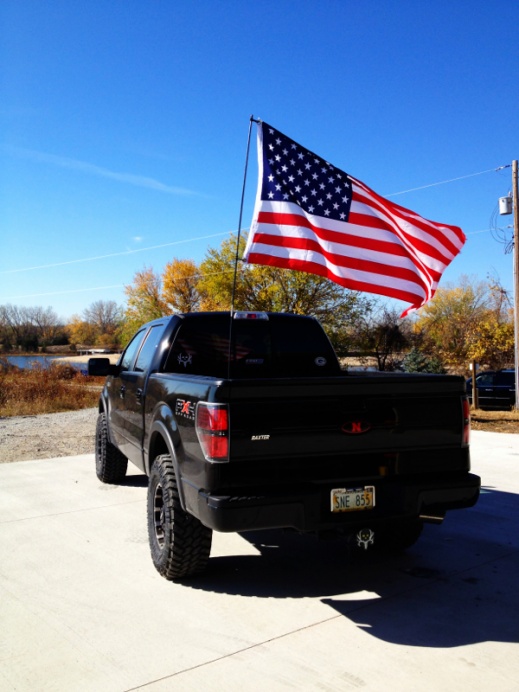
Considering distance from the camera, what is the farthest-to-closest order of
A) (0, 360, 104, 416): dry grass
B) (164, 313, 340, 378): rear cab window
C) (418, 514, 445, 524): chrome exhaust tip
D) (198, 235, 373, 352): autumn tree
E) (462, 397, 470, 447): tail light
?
(198, 235, 373, 352): autumn tree → (0, 360, 104, 416): dry grass → (164, 313, 340, 378): rear cab window → (462, 397, 470, 447): tail light → (418, 514, 445, 524): chrome exhaust tip

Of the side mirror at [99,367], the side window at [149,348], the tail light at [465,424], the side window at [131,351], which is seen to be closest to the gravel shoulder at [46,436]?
the side window at [131,351]

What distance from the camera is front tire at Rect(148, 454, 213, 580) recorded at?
404 centimetres

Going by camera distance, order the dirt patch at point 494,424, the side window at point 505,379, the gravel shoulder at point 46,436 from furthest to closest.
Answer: the side window at point 505,379, the dirt patch at point 494,424, the gravel shoulder at point 46,436

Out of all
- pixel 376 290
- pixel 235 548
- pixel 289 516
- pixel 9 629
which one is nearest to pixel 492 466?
pixel 376 290

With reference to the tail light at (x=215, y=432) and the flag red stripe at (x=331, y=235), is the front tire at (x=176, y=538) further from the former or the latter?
the flag red stripe at (x=331, y=235)

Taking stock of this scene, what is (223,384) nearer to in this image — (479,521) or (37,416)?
(479,521)

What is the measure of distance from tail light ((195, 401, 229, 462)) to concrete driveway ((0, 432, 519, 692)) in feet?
3.33

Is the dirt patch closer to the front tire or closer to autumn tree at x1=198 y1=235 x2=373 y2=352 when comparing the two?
the front tire

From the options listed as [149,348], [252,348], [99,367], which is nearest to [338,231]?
[252,348]

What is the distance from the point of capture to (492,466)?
27.5ft

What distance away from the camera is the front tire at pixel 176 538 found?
13.3 ft

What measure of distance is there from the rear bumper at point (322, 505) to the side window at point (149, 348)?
2.10m

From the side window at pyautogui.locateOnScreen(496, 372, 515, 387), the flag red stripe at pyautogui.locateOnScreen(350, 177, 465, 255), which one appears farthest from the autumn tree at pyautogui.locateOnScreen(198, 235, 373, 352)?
the flag red stripe at pyautogui.locateOnScreen(350, 177, 465, 255)

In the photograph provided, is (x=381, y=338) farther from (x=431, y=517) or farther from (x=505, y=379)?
(x=431, y=517)
